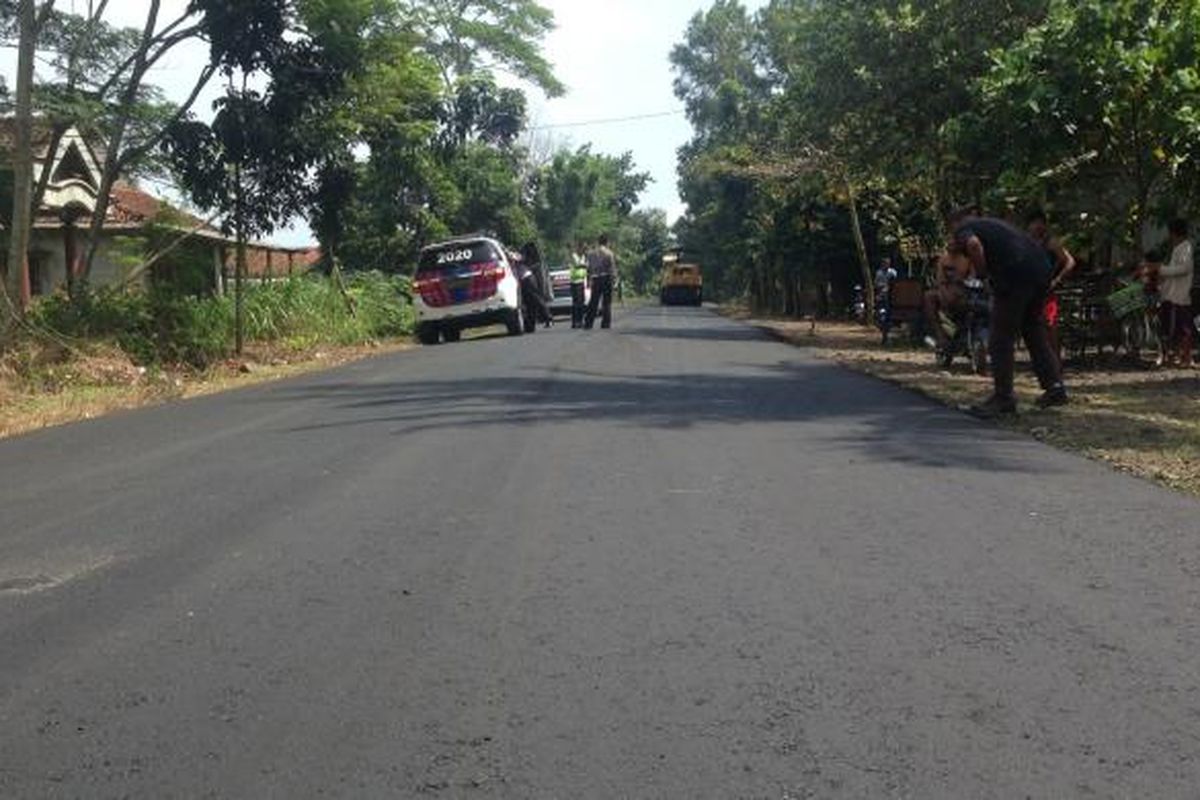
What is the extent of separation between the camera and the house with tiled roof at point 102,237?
21406 millimetres

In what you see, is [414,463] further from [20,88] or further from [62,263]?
[62,263]

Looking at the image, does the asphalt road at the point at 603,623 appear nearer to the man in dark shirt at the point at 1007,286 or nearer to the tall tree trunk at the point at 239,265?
the man in dark shirt at the point at 1007,286

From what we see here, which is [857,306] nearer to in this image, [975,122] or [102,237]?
[102,237]

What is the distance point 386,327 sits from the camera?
2775cm

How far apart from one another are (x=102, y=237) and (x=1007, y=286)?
21521 millimetres

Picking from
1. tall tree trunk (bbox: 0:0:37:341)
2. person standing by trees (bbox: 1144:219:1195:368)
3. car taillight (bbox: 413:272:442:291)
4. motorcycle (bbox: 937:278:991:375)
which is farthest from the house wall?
person standing by trees (bbox: 1144:219:1195:368)

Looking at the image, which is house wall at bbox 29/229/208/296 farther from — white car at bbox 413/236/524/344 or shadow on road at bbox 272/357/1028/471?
shadow on road at bbox 272/357/1028/471

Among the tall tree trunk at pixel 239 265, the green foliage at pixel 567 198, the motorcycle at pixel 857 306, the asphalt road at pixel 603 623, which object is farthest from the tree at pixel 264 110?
the green foliage at pixel 567 198

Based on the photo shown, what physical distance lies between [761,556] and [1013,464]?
10.3ft

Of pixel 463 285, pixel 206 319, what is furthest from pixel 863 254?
pixel 206 319

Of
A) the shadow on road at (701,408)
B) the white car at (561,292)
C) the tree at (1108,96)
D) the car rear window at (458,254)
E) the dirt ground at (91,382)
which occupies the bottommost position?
the dirt ground at (91,382)

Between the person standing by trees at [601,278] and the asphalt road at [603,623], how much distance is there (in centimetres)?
1449

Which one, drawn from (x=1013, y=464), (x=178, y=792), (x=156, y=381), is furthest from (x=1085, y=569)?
(x=156, y=381)

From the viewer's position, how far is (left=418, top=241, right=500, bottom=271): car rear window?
24109mm
